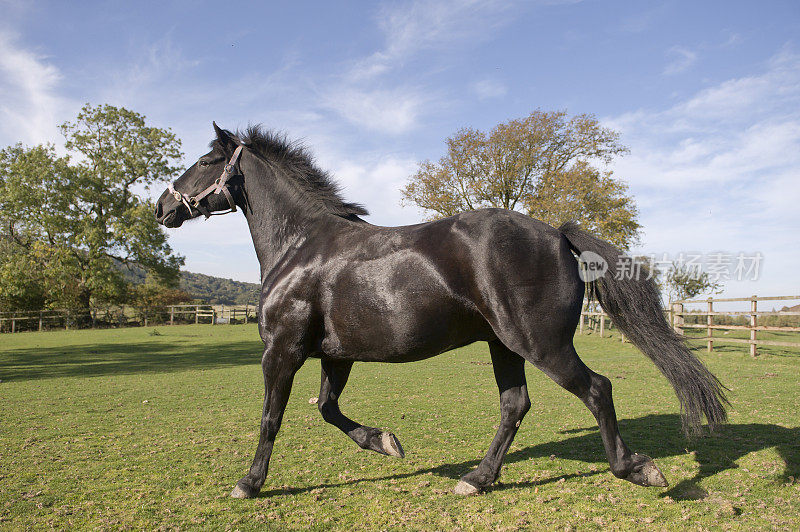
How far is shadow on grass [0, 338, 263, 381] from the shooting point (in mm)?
11211

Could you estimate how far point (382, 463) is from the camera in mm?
4133

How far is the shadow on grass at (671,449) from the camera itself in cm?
355

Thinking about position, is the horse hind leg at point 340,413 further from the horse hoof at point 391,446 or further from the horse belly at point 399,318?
the horse belly at point 399,318

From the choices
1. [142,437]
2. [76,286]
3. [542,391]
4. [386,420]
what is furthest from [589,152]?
[76,286]

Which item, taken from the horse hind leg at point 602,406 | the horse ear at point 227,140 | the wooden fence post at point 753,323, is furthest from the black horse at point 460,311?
→ the wooden fence post at point 753,323

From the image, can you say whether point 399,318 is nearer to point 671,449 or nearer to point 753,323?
point 671,449

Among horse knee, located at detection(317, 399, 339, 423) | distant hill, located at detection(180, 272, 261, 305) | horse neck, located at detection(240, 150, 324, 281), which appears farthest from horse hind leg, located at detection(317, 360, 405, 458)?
distant hill, located at detection(180, 272, 261, 305)

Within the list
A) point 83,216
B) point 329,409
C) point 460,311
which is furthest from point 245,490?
point 83,216

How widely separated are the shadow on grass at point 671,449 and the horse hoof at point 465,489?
0.22 m

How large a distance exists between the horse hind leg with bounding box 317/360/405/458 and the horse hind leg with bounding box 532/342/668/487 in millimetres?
1364

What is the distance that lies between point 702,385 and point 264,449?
10.1 ft

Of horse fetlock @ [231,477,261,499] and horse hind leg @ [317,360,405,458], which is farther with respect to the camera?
horse hind leg @ [317,360,405,458]

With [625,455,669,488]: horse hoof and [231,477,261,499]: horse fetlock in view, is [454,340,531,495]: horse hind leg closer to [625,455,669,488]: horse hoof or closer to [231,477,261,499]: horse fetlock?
[625,455,669,488]: horse hoof

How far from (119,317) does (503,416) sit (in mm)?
37320
